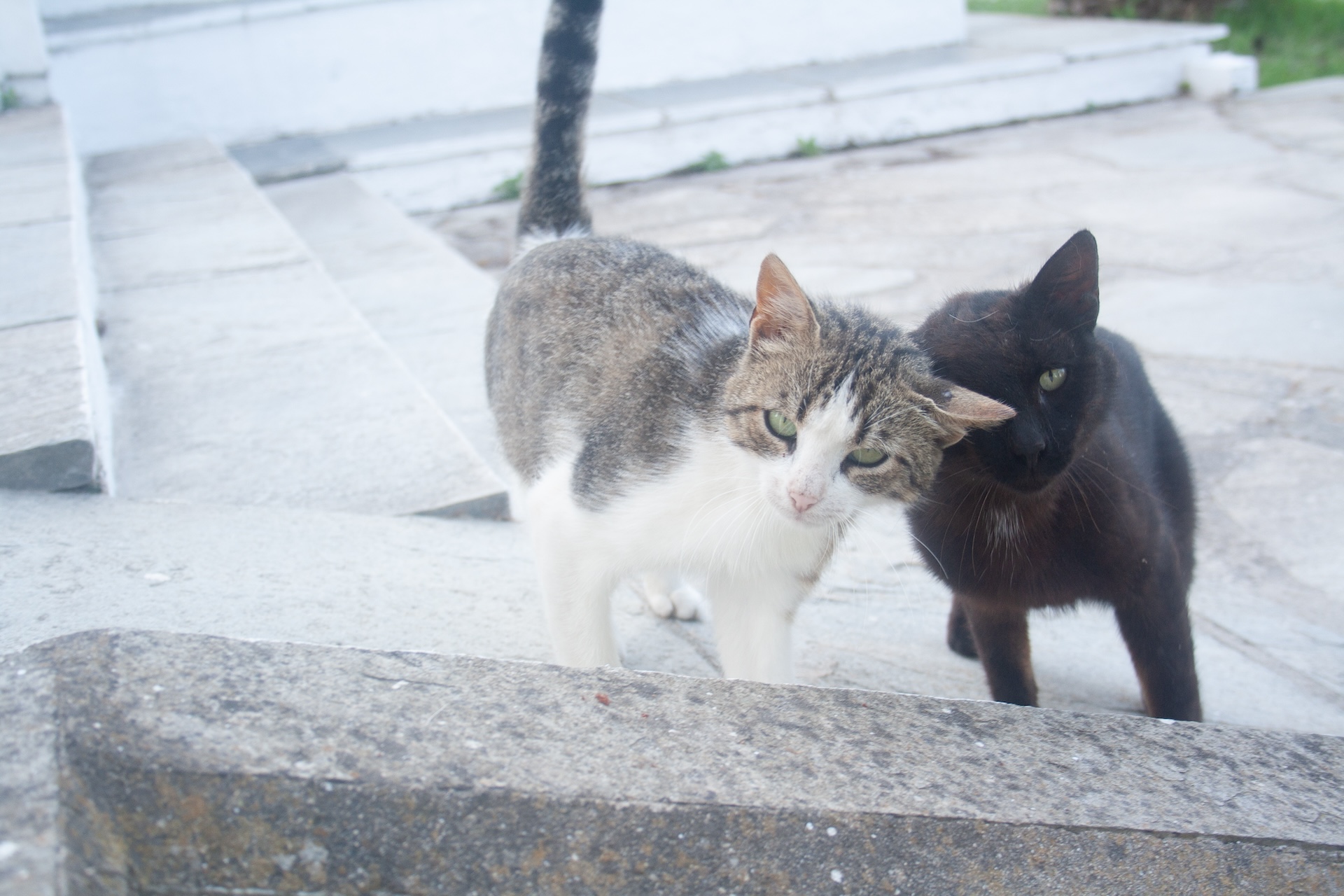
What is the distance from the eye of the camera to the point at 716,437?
75.8 inches

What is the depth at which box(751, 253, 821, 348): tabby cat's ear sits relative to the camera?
1.87 m

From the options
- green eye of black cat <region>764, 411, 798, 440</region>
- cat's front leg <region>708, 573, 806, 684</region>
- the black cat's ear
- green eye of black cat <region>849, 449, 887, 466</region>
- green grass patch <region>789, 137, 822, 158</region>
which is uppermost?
the black cat's ear

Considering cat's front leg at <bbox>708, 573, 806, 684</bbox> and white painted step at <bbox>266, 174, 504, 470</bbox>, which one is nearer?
cat's front leg at <bbox>708, 573, 806, 684</bbox>

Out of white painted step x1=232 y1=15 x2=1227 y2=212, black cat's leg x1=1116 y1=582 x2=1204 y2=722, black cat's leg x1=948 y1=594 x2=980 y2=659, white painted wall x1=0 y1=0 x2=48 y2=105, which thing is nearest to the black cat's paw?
black cat's leg x1=948 y1=594 x2=980 y2=659

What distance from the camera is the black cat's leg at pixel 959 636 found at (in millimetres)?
2408

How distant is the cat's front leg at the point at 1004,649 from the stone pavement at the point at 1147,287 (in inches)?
5.7

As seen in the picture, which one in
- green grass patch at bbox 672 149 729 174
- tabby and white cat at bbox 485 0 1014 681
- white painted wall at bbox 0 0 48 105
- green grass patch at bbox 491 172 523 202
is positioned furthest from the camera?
green grass patch at bbox 672 149 729 174

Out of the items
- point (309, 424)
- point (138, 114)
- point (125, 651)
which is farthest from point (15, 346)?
point (138, 114)

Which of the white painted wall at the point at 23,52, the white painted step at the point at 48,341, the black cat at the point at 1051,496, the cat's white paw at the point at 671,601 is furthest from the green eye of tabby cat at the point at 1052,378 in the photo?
the white painted wall at the point at 23,52

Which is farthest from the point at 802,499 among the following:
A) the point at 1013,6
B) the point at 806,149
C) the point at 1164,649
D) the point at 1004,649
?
the point at 1013,6

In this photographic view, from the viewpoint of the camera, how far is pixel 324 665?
55.7 inches

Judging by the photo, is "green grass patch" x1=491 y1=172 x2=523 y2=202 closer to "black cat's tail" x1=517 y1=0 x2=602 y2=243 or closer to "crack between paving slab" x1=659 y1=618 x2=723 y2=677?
"black cat's tail" x1=517 y1=0 x2=602 y2=243

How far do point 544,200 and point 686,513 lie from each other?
46.8 inches

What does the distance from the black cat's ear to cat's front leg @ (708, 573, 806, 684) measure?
2.07 feet
